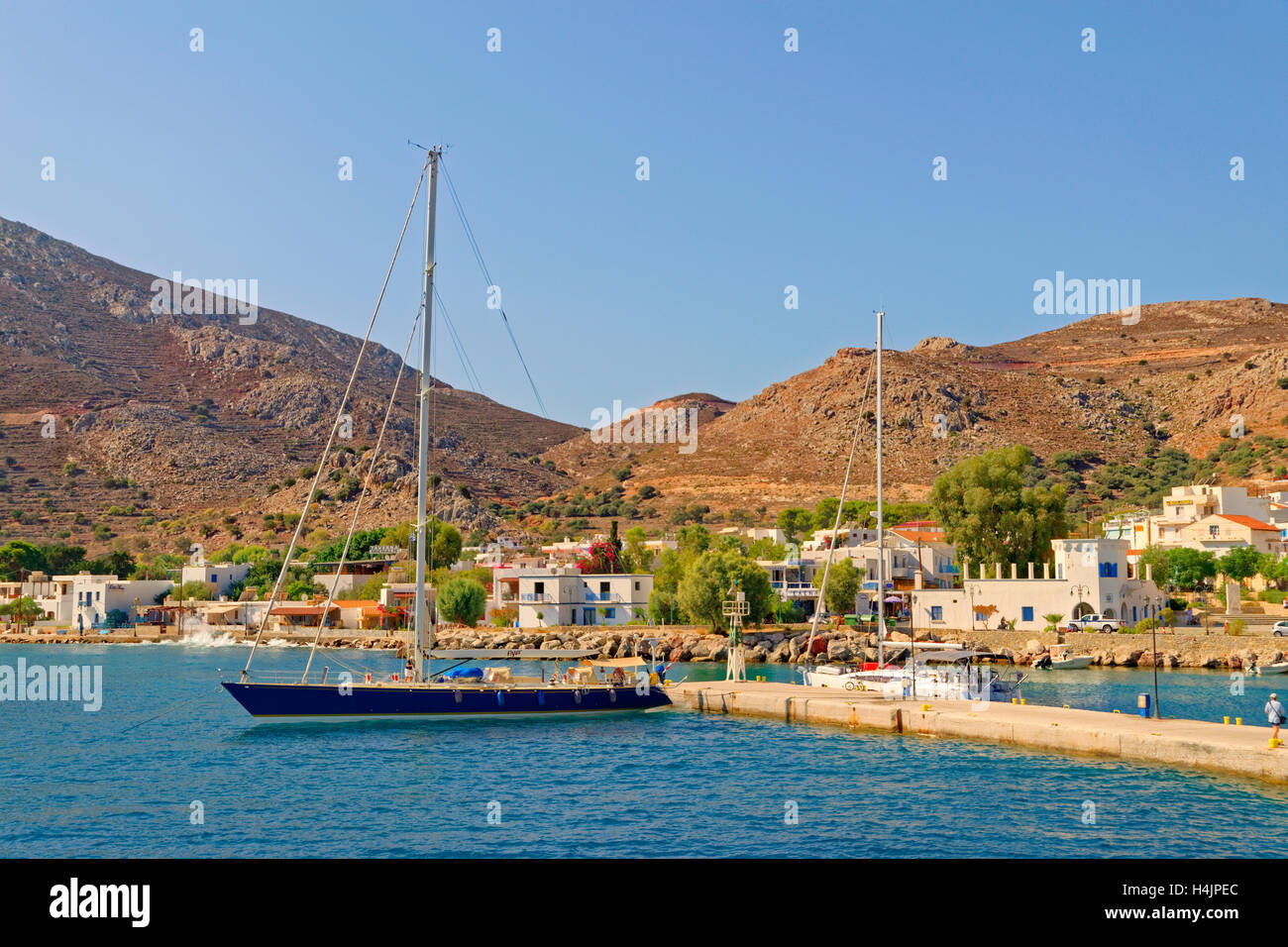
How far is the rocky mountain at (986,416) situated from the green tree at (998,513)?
164 ft

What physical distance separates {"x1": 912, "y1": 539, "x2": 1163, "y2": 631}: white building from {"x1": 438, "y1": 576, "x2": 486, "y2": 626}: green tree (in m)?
33.6

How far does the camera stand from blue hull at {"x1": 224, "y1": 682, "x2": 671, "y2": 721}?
111ft

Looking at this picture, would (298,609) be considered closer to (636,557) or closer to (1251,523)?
(636,557)

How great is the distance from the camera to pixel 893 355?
559 ft

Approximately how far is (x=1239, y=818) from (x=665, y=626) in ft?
173

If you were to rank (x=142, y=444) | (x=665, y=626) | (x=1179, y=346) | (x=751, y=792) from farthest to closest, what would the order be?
(x=1179, y=346), (x=142, y=444), (x=665, y=626), (x=751, y=792)

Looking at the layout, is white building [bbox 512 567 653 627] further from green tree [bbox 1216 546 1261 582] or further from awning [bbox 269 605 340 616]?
green tree [bbox 1216 546 1261 582]

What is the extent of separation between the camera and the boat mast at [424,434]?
3481 centimetres

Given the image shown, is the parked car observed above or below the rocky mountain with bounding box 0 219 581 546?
below

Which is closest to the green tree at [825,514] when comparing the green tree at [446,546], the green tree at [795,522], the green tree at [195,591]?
the green tree at [795,522]

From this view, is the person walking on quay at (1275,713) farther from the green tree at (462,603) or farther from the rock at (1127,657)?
the green tree at (462,603)

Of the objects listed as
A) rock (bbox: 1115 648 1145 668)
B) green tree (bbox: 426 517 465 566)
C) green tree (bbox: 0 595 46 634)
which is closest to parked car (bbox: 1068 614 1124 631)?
rock (bbox: 1115 648 1145 668)
